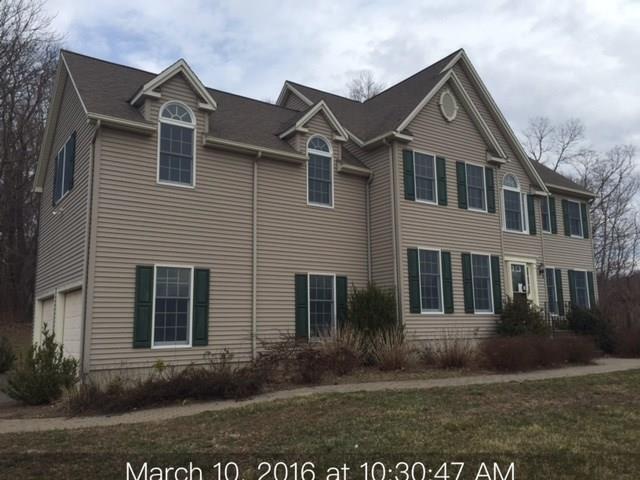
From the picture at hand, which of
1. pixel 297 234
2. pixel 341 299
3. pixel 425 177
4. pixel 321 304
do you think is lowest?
pixel 321 304

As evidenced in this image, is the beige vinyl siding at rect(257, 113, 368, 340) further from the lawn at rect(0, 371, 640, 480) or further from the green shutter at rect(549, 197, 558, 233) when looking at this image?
the green shutter at rect(549, 197, 558, 233)

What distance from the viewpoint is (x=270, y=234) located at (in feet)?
47.8

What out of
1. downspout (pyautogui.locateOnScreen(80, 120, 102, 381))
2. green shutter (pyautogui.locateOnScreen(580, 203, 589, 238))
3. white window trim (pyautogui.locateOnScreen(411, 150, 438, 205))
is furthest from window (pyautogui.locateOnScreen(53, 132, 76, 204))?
green shutter (pyautogui.locateOnScreen(580, 203, 589, 238))

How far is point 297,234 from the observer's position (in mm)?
15055

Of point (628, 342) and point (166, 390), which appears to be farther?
point (628, 342)

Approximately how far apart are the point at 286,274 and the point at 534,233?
1026 centimetres

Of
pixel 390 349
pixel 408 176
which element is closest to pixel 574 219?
pixel 408 176

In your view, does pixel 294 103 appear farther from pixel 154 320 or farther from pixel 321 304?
pixel 154 320

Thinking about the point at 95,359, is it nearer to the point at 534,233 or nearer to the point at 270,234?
the point at 270,234

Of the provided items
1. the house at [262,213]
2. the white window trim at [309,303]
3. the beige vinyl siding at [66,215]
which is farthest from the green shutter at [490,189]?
the beige vinyl siding at [66,215]

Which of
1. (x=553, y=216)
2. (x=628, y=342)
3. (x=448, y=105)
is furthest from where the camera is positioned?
(x=553, y=216)

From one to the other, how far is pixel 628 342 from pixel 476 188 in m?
6.77

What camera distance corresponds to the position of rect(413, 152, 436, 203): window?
16625 millimetres

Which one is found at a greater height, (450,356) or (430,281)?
(430,281)
